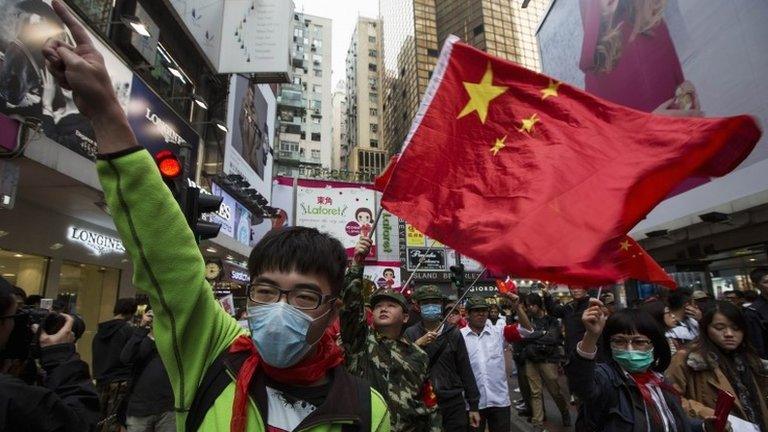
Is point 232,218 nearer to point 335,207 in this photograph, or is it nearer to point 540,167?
point 335,207

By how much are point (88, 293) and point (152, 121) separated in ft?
15.5

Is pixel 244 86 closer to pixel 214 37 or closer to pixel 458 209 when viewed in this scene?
pixel 214 37

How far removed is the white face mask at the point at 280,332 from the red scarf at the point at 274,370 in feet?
0.11

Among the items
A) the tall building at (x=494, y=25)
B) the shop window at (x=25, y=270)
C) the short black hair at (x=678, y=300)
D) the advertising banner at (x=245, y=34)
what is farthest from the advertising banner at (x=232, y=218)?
the tall building at (x=494, y=25)

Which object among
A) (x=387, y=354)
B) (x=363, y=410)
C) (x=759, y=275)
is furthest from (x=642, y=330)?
(x=759, y=275)

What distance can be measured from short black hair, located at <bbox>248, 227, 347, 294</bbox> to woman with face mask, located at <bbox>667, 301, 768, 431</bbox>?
3013mm

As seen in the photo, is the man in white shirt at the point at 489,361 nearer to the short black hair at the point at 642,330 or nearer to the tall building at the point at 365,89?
the short black hair at the point at 642,330

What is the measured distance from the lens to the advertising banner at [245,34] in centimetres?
1747

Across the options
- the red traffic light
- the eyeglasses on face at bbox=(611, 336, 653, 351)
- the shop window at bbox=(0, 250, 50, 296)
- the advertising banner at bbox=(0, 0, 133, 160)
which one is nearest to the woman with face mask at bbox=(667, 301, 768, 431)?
the eyeglasses on face at bbox=(611, 336, 653, 351)

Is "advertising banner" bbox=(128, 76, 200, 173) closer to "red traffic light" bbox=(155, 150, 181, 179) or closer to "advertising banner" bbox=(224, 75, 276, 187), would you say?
"advertising banner" bbox=(224, 75, 276, 187)

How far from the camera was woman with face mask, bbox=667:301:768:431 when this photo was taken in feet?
10.5

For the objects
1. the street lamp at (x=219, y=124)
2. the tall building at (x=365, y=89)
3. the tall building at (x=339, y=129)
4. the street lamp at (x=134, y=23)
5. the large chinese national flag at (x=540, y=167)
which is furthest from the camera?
the tall building at (x=339, y=129)

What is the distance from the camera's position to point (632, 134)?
3.50 m

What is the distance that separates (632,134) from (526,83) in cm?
96
